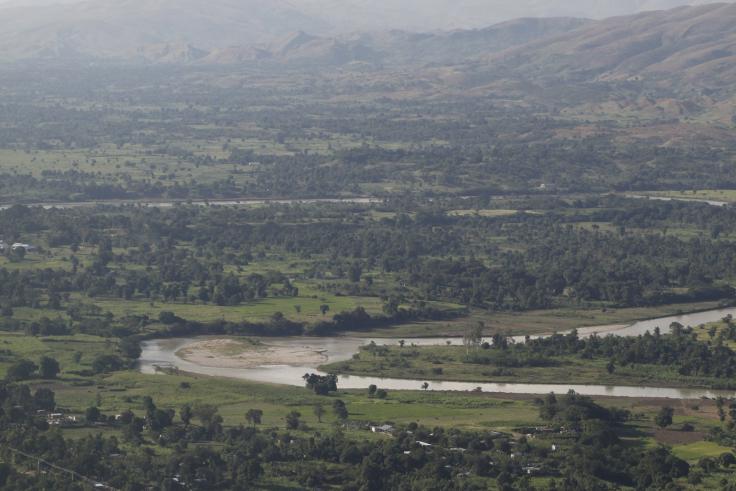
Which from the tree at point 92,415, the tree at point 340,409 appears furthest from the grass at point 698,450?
the tree at point 92,415

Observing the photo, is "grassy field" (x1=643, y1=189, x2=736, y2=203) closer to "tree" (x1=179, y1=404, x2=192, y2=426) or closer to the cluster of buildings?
"tree" (x1=179, y1=404, x2=192, y2=426)

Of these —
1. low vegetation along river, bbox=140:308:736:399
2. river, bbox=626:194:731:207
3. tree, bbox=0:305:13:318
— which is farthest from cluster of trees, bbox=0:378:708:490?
river, bbox=626:194:731:207

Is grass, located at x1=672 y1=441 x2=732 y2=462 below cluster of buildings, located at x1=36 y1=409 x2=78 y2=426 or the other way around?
below

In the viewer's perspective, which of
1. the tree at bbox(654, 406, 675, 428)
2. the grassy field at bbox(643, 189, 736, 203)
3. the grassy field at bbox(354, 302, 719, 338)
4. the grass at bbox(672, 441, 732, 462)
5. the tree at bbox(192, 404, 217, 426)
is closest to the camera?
the grass at bbox(672, 441, 732, 462)

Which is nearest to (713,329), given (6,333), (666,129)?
(6,333)

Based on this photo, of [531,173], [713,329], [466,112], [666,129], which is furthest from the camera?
[466,112]

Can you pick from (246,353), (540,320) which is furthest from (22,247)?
(540,320)

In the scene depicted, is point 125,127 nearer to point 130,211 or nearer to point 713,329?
point 130,211

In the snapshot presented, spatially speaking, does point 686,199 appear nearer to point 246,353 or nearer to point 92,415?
point 246,353

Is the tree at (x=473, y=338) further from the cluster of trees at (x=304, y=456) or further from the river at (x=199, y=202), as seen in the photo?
the river at (x=199, y=202)
